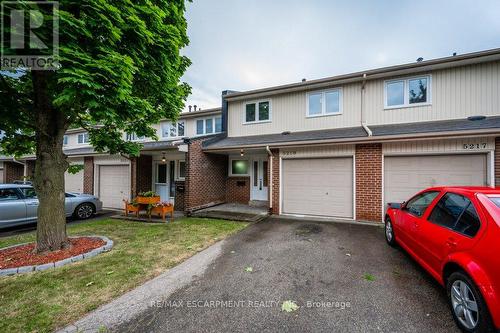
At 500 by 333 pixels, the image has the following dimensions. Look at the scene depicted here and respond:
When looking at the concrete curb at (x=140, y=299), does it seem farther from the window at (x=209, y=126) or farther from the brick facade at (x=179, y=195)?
the window at (x=209, y=126)

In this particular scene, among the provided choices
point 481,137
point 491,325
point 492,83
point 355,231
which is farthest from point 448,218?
point 492,83

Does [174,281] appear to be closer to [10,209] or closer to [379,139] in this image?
[379,139]

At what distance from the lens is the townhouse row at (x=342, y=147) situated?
6.50 metres

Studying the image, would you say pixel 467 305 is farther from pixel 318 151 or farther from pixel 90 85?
pixel 318 151

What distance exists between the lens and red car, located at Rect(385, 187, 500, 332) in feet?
6.51

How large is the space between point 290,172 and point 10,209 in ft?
33.3

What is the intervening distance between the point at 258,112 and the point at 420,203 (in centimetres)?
814

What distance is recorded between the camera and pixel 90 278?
3.50m

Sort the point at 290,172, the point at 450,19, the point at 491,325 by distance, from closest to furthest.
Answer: the point at 491,325
the point at 290,172
the point at 450,19

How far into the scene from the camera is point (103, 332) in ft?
7.45

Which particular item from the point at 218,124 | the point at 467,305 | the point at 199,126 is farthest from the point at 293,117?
the point at 467,305

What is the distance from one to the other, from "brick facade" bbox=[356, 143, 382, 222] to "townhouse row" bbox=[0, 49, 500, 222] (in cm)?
3

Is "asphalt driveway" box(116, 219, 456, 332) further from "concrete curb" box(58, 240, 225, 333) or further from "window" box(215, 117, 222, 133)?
"window" box(215, 117, 222, 133)

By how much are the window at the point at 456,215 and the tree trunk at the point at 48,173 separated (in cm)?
736
